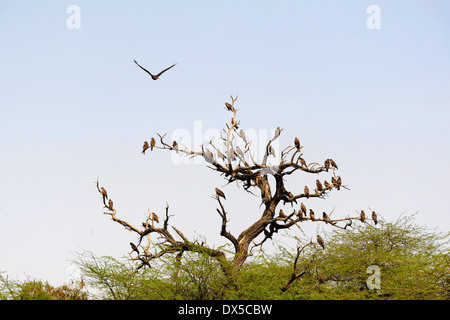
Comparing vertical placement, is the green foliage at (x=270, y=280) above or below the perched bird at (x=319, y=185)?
below

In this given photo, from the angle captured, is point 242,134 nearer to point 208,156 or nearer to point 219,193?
point 208,156

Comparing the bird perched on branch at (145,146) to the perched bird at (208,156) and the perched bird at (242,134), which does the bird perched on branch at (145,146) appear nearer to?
the perched bird at (208,156)

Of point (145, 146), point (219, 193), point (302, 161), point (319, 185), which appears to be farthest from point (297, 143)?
point (145, 146)

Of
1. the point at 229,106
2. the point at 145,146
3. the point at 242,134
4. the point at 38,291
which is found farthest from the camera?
the point at 229,106

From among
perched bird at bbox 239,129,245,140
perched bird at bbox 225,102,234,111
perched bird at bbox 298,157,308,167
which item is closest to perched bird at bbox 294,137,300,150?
perched bird at bbox 298,157,308,167

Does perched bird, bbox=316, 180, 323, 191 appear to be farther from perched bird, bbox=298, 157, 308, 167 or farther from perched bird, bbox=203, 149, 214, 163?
perched bird, bbox=203, 149, 214, 163

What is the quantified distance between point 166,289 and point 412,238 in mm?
8207

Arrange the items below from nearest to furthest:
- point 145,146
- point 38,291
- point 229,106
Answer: point 38,291 → point 145,146 → point 229,106

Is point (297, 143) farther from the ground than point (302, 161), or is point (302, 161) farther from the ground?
point (297, 143)

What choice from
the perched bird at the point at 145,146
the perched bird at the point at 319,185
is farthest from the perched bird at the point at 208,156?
the perched bird at the point at 319,185
